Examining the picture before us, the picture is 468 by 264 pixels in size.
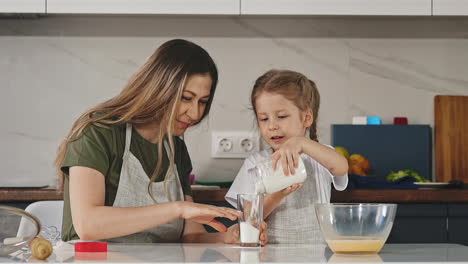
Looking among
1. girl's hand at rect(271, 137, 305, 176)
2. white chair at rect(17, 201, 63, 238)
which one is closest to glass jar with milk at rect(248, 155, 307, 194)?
girl's hand at rect(271, 137, 305, 176)

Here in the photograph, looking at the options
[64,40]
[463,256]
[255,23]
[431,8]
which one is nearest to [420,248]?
[463,256]

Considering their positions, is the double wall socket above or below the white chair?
above

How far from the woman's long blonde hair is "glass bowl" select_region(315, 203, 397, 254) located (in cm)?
57

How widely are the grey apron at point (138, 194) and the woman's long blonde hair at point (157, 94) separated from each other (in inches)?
0.9

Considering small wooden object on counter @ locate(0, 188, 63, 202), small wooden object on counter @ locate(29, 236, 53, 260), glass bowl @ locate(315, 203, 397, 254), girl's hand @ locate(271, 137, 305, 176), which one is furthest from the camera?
small wooden object on counter @ locate(0, 188, 63, 202)

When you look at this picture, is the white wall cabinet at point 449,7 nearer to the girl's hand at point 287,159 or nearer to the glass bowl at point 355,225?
the girl's hand at point 287,159

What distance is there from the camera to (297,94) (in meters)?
2.10

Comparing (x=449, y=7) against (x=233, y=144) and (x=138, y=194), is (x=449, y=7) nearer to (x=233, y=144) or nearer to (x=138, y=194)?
(x=233, y=144)

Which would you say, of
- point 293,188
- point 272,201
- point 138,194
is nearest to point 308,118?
point 272,201

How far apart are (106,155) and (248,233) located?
1.48 feet

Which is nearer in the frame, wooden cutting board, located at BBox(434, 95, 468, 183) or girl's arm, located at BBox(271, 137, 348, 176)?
girl's arm, located at BBox(271, 137, 348, 176)

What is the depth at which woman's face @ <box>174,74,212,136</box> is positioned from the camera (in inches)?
70.5

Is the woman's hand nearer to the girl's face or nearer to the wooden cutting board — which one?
the girl's face

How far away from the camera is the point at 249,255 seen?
50.7 inches
